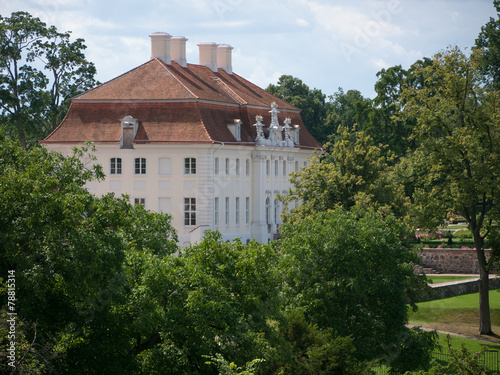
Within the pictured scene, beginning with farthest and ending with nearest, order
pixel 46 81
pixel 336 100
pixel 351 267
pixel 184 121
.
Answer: pixel 336 100 < pixel 46 81 < pixel 184 121 < pixel 351 267

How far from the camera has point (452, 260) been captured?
194 feet

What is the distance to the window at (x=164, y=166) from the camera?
58.8m

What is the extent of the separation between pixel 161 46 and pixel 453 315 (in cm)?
2998

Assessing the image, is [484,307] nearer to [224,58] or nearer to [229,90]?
[229,90]

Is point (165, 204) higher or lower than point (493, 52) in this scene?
lower

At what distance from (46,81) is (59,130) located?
42.6 feet

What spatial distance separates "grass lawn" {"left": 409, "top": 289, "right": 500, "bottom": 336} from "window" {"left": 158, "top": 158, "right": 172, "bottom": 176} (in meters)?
19.7

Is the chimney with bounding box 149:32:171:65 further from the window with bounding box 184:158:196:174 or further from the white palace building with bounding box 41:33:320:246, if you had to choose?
the window with bounding box 184:158:196:174

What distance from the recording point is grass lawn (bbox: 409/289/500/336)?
140ft

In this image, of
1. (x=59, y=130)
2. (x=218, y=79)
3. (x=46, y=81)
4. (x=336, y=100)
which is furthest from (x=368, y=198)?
(x=336, y=100)

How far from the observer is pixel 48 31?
70.3 meters

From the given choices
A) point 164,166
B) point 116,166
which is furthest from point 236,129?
point 116,166

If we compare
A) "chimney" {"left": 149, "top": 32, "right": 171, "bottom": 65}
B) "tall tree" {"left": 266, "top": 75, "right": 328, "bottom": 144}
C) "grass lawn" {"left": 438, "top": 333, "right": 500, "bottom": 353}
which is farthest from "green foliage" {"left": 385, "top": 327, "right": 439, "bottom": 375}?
"tall tree" {"left": 266, "top": 75, "right": 328, "bottom": 144}

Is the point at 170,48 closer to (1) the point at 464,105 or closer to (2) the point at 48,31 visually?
(2) the point at 48,31
